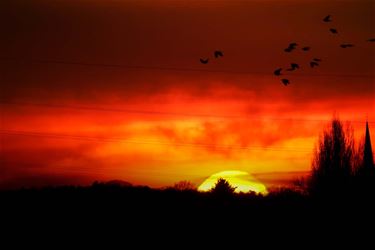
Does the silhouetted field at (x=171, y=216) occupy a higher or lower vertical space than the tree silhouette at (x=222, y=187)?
lower

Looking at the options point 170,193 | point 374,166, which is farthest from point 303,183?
point 170,193

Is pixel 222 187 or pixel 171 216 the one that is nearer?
pixel 171 216

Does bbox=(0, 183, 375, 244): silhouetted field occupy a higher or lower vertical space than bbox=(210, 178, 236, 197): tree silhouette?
lower

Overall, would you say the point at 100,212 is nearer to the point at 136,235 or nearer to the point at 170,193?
the point at 136,235

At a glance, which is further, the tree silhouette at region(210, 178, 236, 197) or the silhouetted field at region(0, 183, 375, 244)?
the tree silhouette at region(210, 178, 236, 197)

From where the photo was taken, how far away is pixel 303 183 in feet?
253

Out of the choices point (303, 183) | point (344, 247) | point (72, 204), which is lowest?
point (344, 247)

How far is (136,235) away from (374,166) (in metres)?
47.3

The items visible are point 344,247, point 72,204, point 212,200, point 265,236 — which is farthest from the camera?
point 212,200

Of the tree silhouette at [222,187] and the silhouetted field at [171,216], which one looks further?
the tree silhouette at [222,187]

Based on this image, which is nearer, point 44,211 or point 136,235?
point 136,235

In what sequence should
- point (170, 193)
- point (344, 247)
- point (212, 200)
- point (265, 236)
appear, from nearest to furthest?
point (344, 247) < point (265, 236) < point (212, 200) < point (170, 193)

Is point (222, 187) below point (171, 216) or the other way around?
the other way around

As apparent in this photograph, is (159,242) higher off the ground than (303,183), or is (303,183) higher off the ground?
(303,183)
